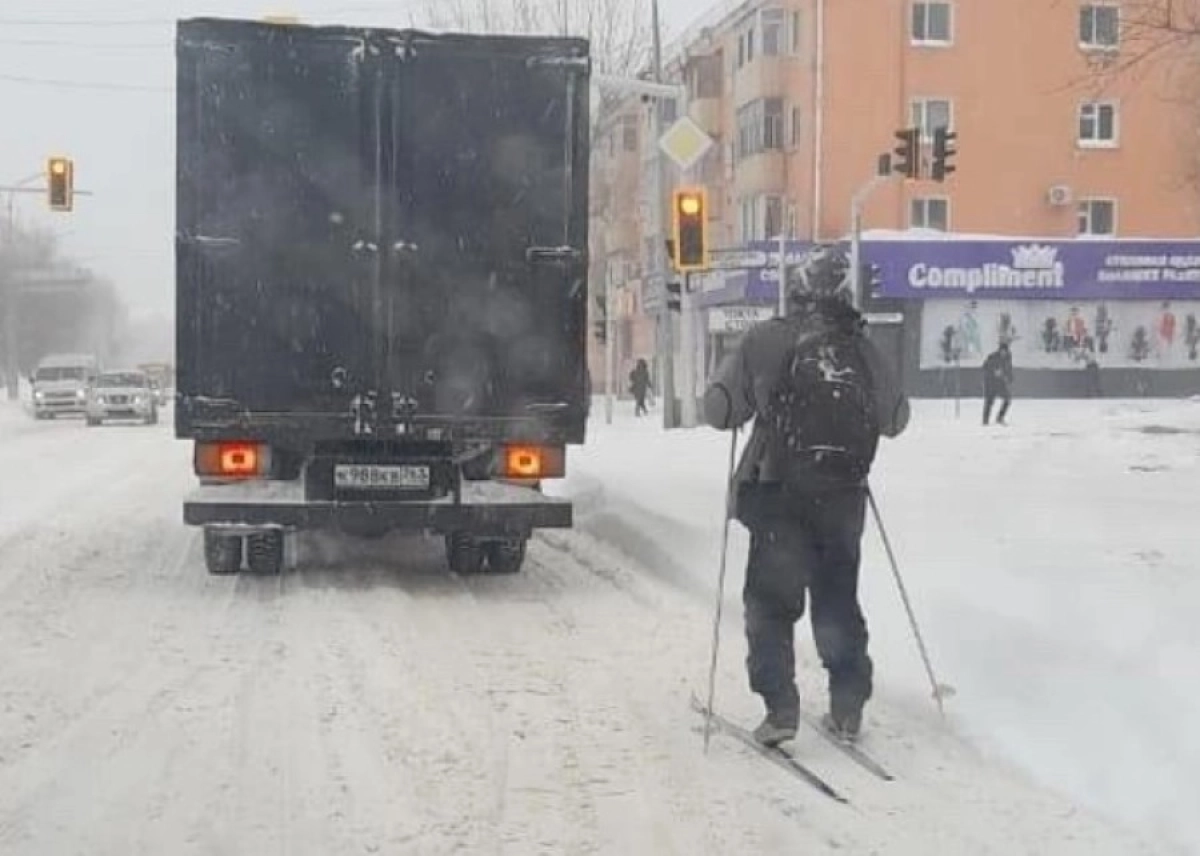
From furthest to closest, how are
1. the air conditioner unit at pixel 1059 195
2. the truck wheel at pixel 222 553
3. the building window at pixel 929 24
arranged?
the air conditioner unit at pixel 1059 195, the building window at pixel 929 24, the truck wheel at pixel 222 553

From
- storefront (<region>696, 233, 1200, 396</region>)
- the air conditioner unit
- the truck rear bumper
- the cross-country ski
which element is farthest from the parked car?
the cross-country ski

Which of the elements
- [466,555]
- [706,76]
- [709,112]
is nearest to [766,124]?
[709,112]

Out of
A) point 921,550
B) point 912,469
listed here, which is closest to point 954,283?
point 912,469

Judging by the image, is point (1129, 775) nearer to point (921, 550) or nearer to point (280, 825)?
point (280, 825)

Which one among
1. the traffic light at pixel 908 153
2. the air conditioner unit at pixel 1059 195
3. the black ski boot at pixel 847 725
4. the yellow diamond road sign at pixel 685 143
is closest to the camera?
the black ski boot at pixel 847 725

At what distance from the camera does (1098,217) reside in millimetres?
51125

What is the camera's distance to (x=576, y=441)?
10.7 meters

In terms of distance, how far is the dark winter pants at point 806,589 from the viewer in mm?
6434

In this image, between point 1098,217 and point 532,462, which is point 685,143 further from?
point 1098,217

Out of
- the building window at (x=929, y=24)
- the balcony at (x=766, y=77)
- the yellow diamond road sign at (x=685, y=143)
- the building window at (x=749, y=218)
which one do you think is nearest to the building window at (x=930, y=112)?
the building window at (x=929, y=24)

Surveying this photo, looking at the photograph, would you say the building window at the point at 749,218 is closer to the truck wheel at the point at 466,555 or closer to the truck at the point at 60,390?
the truck at the point at 60,390

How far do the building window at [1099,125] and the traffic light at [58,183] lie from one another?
99.2 ft

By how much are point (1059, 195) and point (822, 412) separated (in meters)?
45.7

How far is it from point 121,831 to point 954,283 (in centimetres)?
4023
